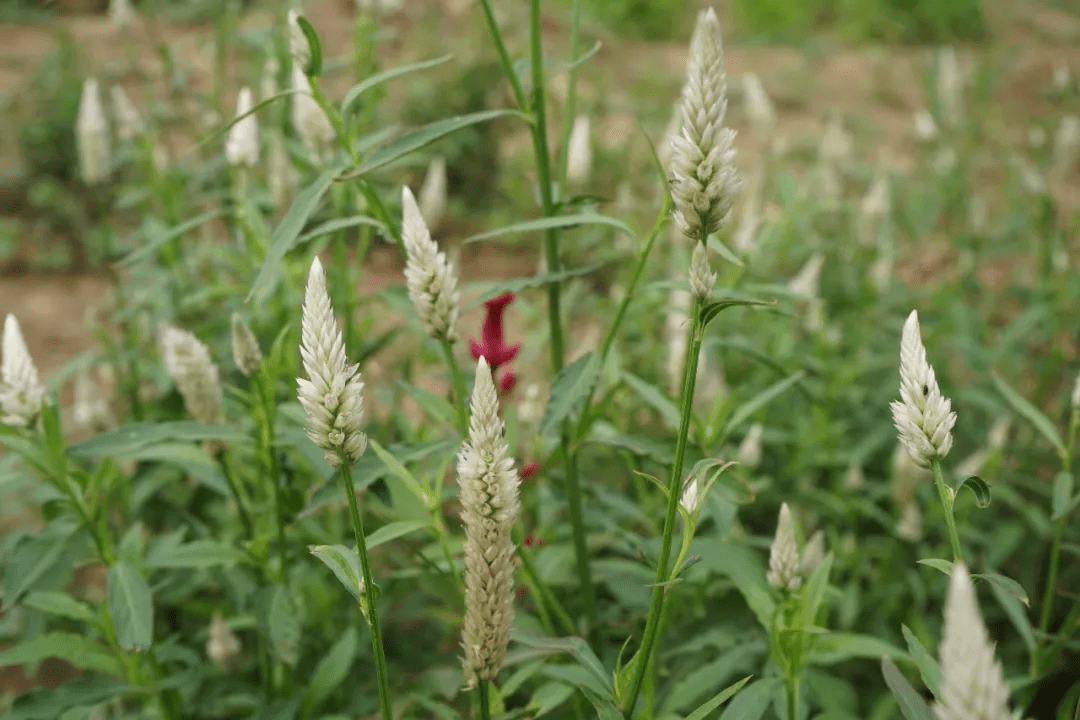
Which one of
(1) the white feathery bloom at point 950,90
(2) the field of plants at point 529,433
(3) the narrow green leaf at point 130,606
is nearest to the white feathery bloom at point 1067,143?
(2) the field of plants at point 529,433

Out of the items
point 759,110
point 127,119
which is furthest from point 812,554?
point 127,119

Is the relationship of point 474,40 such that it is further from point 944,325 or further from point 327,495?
point 327,495

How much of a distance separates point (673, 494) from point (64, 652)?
4.23 ft

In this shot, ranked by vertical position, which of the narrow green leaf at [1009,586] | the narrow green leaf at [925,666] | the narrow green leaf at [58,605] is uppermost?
the narrow green leaf at [1009,586]

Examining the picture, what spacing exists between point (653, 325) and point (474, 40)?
3753 millimetres

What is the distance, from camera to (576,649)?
1279mm

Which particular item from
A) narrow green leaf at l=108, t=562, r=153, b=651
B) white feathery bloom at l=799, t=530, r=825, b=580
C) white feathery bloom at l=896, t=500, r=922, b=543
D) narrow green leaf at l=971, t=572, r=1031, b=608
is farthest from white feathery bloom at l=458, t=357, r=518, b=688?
white feathery bloom at l=896, t=500, r=922, b=543

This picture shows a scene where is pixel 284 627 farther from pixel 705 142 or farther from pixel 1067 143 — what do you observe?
pixel 1067 143

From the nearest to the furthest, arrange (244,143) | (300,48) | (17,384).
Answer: (300,48) → (17,384) → (244,143)

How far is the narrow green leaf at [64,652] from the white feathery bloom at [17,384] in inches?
18.2

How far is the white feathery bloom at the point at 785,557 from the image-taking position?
52.6 inches

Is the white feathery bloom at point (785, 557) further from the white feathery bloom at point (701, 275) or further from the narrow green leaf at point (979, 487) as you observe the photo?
the white feathery bloom at point (701, 275)

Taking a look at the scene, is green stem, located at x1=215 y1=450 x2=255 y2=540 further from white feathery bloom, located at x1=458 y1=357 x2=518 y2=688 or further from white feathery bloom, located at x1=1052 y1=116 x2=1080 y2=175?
white feathery bloom, located at x1=1052 y1=116 x2=1080 y2=175

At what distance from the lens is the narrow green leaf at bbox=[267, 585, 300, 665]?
5.35 ft
